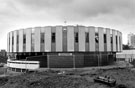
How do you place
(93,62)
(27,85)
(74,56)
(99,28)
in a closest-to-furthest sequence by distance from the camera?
(27,85), (74,56), (93,62), (99,28)

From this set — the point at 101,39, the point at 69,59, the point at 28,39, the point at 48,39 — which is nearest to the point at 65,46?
the point at 69,59

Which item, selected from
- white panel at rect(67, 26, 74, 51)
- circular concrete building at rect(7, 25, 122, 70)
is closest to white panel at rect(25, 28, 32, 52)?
circular concrete building at rect(7, 25, 122, 70)

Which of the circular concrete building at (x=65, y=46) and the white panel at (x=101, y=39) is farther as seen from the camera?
the white panel at (x=101, y=39)

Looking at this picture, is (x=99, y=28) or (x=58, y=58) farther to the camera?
(x=99, y=28)

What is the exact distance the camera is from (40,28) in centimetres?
2100

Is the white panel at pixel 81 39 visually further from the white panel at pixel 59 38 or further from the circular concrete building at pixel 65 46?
the white panel at pixel 59 38

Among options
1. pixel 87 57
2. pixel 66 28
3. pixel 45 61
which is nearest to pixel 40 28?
pixel 66 28

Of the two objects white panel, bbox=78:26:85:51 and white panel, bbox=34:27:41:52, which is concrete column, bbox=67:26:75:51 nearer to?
white panel, bbox=78:26:85:51

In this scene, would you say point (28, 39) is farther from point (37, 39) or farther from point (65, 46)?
point (65, 46)

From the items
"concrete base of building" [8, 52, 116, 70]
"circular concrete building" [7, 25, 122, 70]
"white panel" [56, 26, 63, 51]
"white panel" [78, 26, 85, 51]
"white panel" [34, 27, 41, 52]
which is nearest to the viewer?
"concrete base of building" [8, 52, 116, 70]

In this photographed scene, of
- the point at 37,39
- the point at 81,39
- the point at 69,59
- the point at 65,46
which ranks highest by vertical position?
the point at 37,39

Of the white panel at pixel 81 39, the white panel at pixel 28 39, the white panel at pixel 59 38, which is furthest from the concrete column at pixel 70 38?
the white panel at pixel 28 39

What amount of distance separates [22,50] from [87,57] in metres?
12.8

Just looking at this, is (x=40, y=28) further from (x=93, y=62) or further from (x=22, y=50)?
(x=93, y=62)
